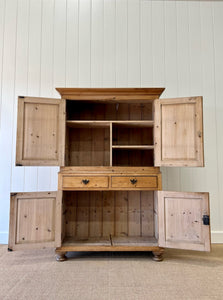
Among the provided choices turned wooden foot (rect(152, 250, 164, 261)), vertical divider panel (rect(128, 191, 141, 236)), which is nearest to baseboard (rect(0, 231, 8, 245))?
vertical divider panel (rect(128, 191, 141, 236))

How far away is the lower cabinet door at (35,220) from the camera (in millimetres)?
1823

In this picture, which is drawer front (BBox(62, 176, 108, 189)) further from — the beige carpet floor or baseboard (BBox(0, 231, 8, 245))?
baseboard (BBox(0, 231, 8, 245))

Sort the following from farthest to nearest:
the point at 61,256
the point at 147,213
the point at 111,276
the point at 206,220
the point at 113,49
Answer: the point at 113,49, the point at 147,213, the point at 61,256, the point at 206,220, the point at 111,276

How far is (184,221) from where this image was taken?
1.86m

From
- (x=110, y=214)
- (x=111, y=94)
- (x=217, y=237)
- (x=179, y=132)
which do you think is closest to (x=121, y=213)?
(x=110, y=214)

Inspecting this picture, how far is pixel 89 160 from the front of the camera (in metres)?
2.38

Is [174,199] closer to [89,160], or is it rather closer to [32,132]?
[89,160]

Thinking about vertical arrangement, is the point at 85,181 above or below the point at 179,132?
below

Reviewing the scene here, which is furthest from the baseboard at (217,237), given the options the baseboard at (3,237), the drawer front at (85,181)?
the baseboard at (3,237)

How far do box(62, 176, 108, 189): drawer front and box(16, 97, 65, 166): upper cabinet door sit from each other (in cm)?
19

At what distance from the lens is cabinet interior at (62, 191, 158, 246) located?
2.28 m

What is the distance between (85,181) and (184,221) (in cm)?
107

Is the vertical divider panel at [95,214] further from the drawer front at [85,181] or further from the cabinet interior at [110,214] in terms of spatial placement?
the drawer front at [85,181]

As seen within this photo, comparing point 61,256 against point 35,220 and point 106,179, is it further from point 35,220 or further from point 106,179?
point 106,179
